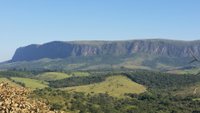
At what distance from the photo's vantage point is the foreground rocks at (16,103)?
27.9 metres

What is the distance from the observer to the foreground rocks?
2786 centimetres

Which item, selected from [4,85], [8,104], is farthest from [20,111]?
[4,85]

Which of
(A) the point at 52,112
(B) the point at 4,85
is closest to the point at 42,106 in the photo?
(A) the point at 52,112

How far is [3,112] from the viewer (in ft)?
89.9

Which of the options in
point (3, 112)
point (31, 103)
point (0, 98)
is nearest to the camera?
point (3, 112)

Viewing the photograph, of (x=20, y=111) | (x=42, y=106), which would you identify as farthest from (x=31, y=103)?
(x=20, y=111)

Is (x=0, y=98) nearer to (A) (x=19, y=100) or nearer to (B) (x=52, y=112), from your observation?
(A) (x=19, y=100)

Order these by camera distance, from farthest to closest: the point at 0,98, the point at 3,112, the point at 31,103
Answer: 1. the point at 31,103
2. the point at 0,98
3. the point at 3,112

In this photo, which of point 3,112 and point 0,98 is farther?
point 0,98

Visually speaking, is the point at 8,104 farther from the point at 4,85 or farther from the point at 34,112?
the point at 4,85

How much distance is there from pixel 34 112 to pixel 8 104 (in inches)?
91.4

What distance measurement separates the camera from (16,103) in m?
28.7

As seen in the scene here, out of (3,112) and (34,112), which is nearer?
(3,112)

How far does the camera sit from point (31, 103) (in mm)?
31172
